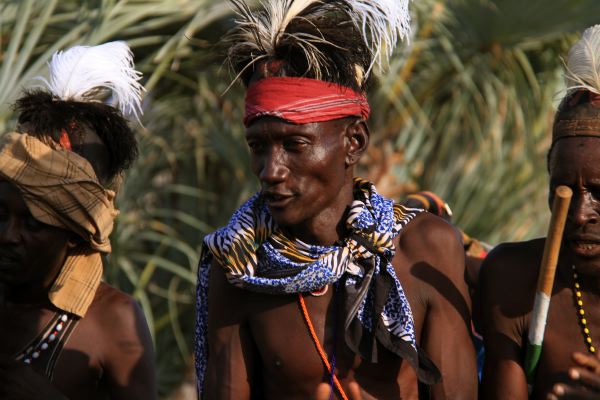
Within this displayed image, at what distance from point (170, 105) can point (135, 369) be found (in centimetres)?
367

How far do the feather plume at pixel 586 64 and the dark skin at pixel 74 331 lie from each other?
5.70ft

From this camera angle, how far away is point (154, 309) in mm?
7488

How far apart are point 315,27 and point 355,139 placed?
0.40 m

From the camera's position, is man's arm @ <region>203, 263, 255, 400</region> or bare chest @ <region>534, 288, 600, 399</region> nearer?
bare chest @ <region>534, 288, 600, 399</region>

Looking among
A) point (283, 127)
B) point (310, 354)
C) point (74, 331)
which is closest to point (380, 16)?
point (283, 127)

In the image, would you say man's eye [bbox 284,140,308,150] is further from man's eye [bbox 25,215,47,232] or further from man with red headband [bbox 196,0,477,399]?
man's eye [bbox 25,215,47,232]

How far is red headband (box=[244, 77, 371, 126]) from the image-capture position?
11.8 ft

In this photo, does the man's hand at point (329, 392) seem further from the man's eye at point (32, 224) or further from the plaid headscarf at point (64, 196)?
the man's eye at point (32, 224)

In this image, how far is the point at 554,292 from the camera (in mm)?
3668

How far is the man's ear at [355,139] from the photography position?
3734 mm

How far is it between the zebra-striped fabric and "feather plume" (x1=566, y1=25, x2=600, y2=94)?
2.30 feet

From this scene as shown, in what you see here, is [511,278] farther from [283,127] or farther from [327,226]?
[283,127]

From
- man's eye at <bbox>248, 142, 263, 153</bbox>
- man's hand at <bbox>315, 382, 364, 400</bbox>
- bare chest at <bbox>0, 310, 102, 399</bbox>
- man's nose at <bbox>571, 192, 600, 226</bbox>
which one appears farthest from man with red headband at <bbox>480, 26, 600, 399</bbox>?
bare chest at <bbox>0, 310, 102, 399</bbox>

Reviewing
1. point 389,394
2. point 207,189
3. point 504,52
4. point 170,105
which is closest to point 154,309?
point 207,189
